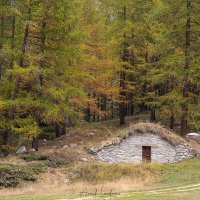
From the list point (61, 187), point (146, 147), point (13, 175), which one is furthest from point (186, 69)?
point (13, 175)

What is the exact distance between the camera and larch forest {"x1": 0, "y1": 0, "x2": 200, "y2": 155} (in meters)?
17.0

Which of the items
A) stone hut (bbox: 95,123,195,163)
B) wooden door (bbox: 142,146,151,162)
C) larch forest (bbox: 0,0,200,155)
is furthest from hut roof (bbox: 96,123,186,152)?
larch forest (bbox: 0,0,200,155)

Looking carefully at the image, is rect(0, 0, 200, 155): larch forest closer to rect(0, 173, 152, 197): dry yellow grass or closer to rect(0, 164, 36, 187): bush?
rect(0, 164, 36, 187): bush

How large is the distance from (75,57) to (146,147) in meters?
7.47

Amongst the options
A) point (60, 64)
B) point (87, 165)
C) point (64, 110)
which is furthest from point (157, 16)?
point (87, 165)

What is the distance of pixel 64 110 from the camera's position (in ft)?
57.9

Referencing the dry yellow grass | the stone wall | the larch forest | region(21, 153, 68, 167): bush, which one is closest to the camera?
the dry yellow grass

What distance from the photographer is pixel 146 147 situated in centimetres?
2083

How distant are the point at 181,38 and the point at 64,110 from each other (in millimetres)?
9836

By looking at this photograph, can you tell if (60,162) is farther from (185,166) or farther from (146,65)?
(146,65)

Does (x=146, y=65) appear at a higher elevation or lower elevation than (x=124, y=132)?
higher

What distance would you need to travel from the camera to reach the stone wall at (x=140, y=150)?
20.2 meters

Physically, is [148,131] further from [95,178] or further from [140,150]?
[95,178]

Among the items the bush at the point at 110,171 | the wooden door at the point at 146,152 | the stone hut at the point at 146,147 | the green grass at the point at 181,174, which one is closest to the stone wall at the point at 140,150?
the stone hut at the point at 146,147
